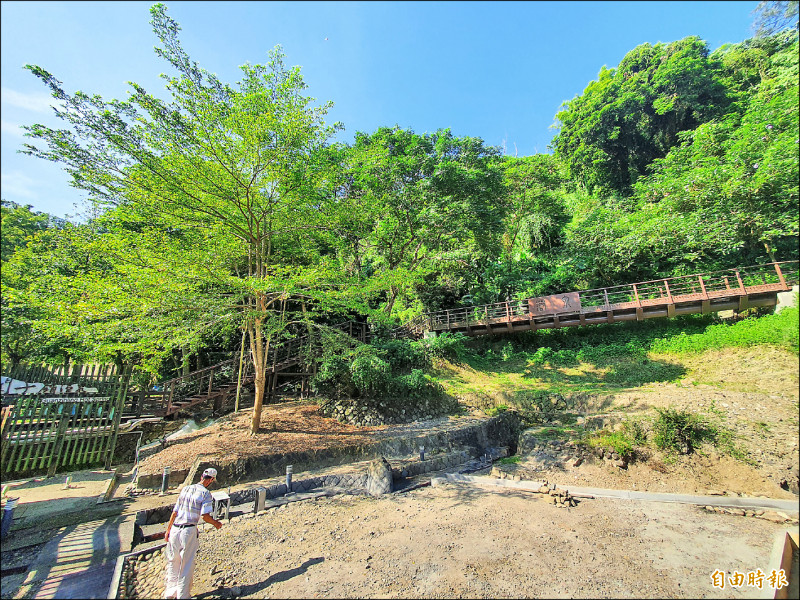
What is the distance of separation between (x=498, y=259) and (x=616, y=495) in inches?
559

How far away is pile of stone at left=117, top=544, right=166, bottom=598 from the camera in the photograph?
10.1 ft

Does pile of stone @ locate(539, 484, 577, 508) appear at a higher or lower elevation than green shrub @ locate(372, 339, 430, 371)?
lower

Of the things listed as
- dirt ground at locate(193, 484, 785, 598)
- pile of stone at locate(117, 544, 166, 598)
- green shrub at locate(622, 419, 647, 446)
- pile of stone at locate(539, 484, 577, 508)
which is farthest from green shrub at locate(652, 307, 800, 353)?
pile of stone at locate(117, 544, 166, 598)

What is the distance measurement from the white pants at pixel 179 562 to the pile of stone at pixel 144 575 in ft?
1.00

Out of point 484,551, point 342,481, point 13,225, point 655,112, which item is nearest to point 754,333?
point 484,551

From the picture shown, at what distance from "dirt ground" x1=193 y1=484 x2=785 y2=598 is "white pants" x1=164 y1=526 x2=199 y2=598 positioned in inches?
11.4

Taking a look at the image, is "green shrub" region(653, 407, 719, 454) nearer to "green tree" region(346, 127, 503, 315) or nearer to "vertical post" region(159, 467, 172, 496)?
"green tree" region(346, 127, 503, 315)

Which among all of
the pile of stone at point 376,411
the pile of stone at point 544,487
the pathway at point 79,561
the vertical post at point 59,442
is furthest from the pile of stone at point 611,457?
the vertical post at point 59,442

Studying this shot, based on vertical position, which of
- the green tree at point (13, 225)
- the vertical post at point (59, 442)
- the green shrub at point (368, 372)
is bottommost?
the vertical post at point (59, 442)

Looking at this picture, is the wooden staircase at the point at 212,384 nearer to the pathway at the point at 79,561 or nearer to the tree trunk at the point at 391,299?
the tree trunk at the point at 391,299

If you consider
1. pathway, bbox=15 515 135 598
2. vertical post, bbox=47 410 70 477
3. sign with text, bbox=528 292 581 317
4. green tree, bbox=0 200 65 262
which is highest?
sign with text, bbox=528 292 581 317

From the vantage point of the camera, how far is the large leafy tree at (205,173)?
571 centimetres

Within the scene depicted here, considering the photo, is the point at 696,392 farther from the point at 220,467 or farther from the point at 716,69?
the point at 220,467

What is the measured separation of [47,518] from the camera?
181 inches
